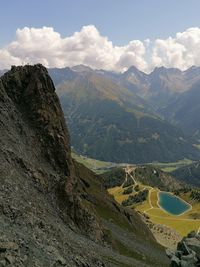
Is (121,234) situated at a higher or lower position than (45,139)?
lower

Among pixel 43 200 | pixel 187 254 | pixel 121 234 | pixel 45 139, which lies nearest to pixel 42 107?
pixel 45 139

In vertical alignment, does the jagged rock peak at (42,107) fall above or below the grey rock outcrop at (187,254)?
above

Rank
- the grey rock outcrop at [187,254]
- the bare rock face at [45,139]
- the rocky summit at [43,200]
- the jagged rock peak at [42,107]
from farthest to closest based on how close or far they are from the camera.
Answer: the jagged rock peak at [42,107] < the bare rock face at [45,139] < the grey rock outcrop at [187,254] < the rocky summit at [43,200]

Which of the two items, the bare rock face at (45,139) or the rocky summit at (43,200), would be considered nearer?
the rocky summit at (43,200)

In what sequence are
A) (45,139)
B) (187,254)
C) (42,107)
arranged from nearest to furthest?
(187,254) → (45,139) → (42,107)

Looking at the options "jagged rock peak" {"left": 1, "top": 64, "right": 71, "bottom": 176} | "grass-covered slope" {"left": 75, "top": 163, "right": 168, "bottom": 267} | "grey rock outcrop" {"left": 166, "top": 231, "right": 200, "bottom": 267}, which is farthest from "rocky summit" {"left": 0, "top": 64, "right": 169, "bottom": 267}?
"grey rock outcrop" {"left": 166, "top": 231, "right": 200, "bottom": 267}

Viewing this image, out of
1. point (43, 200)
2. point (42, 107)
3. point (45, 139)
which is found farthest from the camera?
point (42, 107)

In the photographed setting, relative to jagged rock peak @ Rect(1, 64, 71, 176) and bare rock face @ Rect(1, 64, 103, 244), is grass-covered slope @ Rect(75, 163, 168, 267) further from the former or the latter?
jagged rock peak @ Rect(1, 64, 71, 176)

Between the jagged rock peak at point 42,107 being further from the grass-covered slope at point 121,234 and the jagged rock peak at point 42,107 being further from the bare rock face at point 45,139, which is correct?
the grass-covered slope at point 121,234

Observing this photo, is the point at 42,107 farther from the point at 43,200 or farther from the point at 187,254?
the point at 187,254

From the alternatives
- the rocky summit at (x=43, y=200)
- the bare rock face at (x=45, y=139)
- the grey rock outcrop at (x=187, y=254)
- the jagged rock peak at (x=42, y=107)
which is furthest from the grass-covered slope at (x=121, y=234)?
the jagged rock peak at (x=42, y=107)
